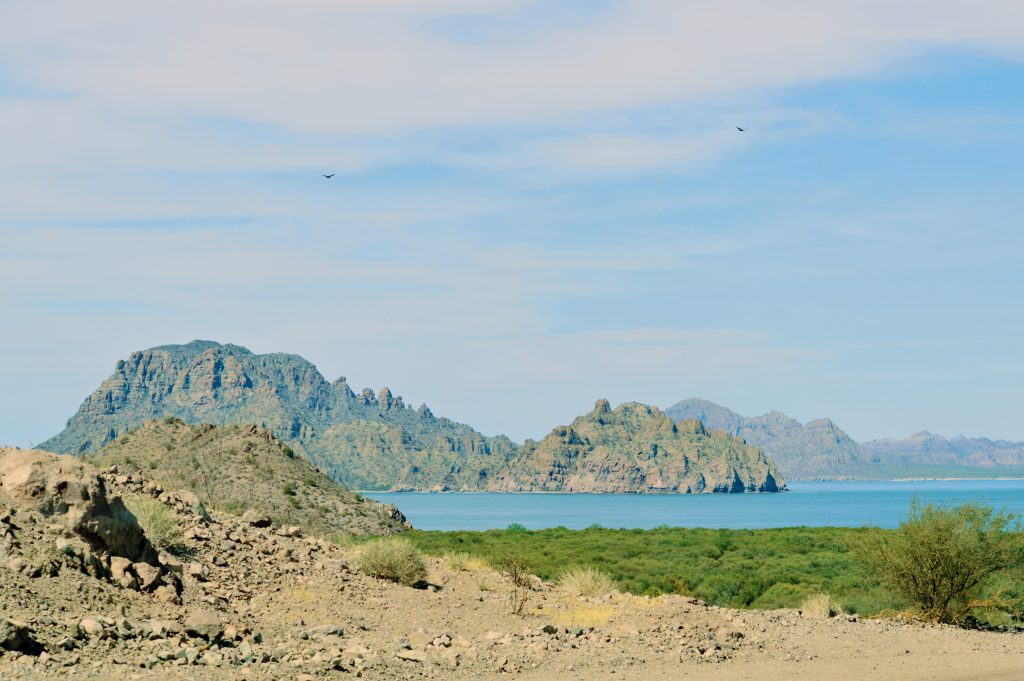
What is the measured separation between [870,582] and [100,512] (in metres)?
20.6

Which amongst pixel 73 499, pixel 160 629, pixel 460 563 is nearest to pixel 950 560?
pixel 460 563

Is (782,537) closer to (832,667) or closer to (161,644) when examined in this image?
(832,667)

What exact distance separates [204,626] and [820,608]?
54.9ft

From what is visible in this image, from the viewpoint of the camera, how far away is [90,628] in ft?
60.7

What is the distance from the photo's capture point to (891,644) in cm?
2505

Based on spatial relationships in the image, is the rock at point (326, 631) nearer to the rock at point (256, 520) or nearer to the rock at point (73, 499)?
the rock at point (73, 499)

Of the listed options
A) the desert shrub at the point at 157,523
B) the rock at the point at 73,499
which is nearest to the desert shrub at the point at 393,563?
the desert shrub at the point at 157,523

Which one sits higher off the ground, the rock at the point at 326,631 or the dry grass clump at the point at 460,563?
the dry grass clump at the point at 460,563

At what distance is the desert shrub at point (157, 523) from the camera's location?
26500 millimetres

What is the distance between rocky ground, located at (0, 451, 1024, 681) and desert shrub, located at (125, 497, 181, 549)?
14.5 inches

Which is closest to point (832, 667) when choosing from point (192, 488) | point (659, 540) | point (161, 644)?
point (161, 644)

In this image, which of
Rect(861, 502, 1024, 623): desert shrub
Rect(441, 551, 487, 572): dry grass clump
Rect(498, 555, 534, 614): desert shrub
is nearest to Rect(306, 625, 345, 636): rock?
Rect(498, 555, 534, 614): desert shrub

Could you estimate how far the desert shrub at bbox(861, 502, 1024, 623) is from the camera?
2842 centimetres

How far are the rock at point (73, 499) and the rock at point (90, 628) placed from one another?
4.26 m
